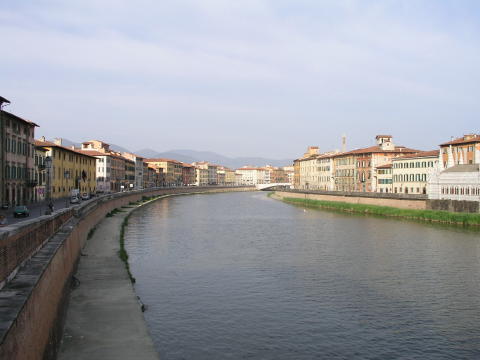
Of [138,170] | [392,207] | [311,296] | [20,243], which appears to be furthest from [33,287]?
[138,170]

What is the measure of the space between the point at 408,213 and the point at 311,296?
56.0m

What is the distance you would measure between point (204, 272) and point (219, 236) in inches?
871

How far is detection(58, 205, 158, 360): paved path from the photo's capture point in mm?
19234

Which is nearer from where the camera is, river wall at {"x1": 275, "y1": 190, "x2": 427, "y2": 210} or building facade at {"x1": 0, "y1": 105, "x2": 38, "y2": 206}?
building facade at {"x1": 0, "y1": 105, "x2": 38, "y2": 206}

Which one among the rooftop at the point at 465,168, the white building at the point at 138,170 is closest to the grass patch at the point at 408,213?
the rooftop at the point at 465,168

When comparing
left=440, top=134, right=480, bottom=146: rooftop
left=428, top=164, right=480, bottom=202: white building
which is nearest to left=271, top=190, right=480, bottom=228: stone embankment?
left=428, top=164, right=480, bottom=202: white building

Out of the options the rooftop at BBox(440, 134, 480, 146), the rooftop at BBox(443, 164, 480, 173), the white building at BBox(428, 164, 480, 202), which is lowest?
the white building at BBox(428, 164, 480, 202)

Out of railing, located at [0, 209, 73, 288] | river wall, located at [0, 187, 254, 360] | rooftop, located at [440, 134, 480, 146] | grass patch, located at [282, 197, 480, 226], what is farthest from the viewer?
rooftop, located at [440, 134, 480, 146]

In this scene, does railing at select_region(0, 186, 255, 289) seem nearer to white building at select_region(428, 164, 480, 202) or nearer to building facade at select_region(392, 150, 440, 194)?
white building at select_region(428, 164, 480, 202)

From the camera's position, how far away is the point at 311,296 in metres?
29.4

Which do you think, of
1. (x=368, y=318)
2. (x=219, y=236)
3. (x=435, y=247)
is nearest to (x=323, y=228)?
(x=219, y=236)

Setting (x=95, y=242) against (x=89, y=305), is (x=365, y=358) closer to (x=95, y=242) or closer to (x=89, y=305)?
(x=89, y=305)

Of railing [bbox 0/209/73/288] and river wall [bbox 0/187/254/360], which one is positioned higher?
railing [bbox 0/209/73/288]

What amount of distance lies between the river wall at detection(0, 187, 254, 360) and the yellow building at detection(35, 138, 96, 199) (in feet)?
144
